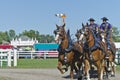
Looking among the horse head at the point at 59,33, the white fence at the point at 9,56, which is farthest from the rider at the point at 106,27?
the white fence at the point at 9,56

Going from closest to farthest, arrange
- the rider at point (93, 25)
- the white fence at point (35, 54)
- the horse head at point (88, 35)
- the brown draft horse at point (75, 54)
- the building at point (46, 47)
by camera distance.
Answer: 1. the horse head at point (88, 35)
2. the rider at point (93, 25)
3. the brown draft horse at point (75, 54)
4. the white fence at point (35, 54)
5. the building at point (46, 47)

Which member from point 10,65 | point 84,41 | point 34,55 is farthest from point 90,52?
point 34,55

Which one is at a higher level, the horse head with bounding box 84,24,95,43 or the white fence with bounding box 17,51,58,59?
the horse head with bounding box 84,24,95,43

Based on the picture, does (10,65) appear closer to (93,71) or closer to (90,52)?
(93,71)

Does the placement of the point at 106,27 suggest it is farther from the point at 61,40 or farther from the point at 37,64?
the point at 37,64

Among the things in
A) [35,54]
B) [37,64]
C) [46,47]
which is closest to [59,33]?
[37,64]

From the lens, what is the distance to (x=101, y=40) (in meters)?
18.2

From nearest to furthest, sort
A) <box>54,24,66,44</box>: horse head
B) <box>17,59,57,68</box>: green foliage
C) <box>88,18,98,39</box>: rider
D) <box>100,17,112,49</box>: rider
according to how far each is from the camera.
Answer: <box>54,24,66,44</box>: horse head
<box>88,18,98,39</box>: rider
<box>100,17,112,49</box>: rider
<box>17,59,57,68</box>: green foliage

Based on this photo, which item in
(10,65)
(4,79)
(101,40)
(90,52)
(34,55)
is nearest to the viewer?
(90,52)

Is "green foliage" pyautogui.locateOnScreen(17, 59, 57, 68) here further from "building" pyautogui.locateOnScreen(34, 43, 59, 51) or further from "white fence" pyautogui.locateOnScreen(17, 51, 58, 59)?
"building" pyautogui.locateOnScreen(34, 43, 59, 51)

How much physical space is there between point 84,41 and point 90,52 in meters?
0.57

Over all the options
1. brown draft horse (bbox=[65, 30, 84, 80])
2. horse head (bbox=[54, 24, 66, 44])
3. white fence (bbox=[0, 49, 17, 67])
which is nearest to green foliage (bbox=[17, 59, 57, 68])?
white fence (bbox=[0, 49, 17, 67])

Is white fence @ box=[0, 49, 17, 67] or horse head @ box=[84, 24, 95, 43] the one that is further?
white fence @ box=[0, 49, 17, 67]

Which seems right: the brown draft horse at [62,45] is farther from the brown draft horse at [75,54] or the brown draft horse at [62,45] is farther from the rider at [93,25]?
the rider at [93,25]
